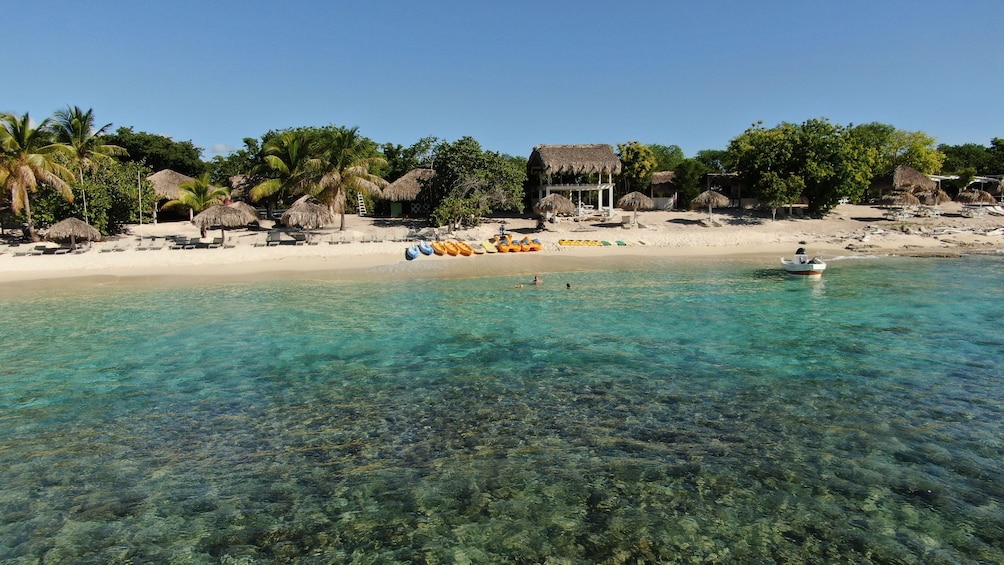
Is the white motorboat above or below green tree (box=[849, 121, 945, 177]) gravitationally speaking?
below

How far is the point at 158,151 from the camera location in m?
31.5

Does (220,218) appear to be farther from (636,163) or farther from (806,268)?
(636,163)

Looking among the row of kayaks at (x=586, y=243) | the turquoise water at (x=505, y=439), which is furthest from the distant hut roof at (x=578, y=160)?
the turquoise water at (x=505, y=439)

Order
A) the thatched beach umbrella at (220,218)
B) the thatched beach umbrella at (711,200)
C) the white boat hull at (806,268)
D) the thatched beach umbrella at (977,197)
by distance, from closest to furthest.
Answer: the white boat hull at (806,268), the thatched beach umbrella at (220,218), the thatched beach umbrella at (711,200), the thatched beach umbrella at (977,197)

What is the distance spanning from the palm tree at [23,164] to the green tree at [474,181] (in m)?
14.1

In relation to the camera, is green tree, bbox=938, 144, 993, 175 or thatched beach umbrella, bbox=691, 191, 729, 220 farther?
green tree, bbox=938, 144, 993, 175

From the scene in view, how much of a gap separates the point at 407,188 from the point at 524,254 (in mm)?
9784

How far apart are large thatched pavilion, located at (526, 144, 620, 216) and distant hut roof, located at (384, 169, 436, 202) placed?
590 centimetres

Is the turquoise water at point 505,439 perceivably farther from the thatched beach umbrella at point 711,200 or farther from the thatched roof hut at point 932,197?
the thatched roof hut at point 932,197

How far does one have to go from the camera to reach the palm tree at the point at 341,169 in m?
25.1

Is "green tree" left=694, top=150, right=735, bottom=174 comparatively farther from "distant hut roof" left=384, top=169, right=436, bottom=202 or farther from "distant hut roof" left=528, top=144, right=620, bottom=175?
"distant hut roof" left=384, top=169, right=436, bottom=202

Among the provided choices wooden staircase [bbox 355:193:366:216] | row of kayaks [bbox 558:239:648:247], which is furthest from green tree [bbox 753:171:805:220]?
wooden staircase [bbox 355:193:366:216]

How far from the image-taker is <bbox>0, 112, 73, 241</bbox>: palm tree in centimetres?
1989

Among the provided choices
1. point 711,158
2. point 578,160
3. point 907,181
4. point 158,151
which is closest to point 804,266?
point 578,160
